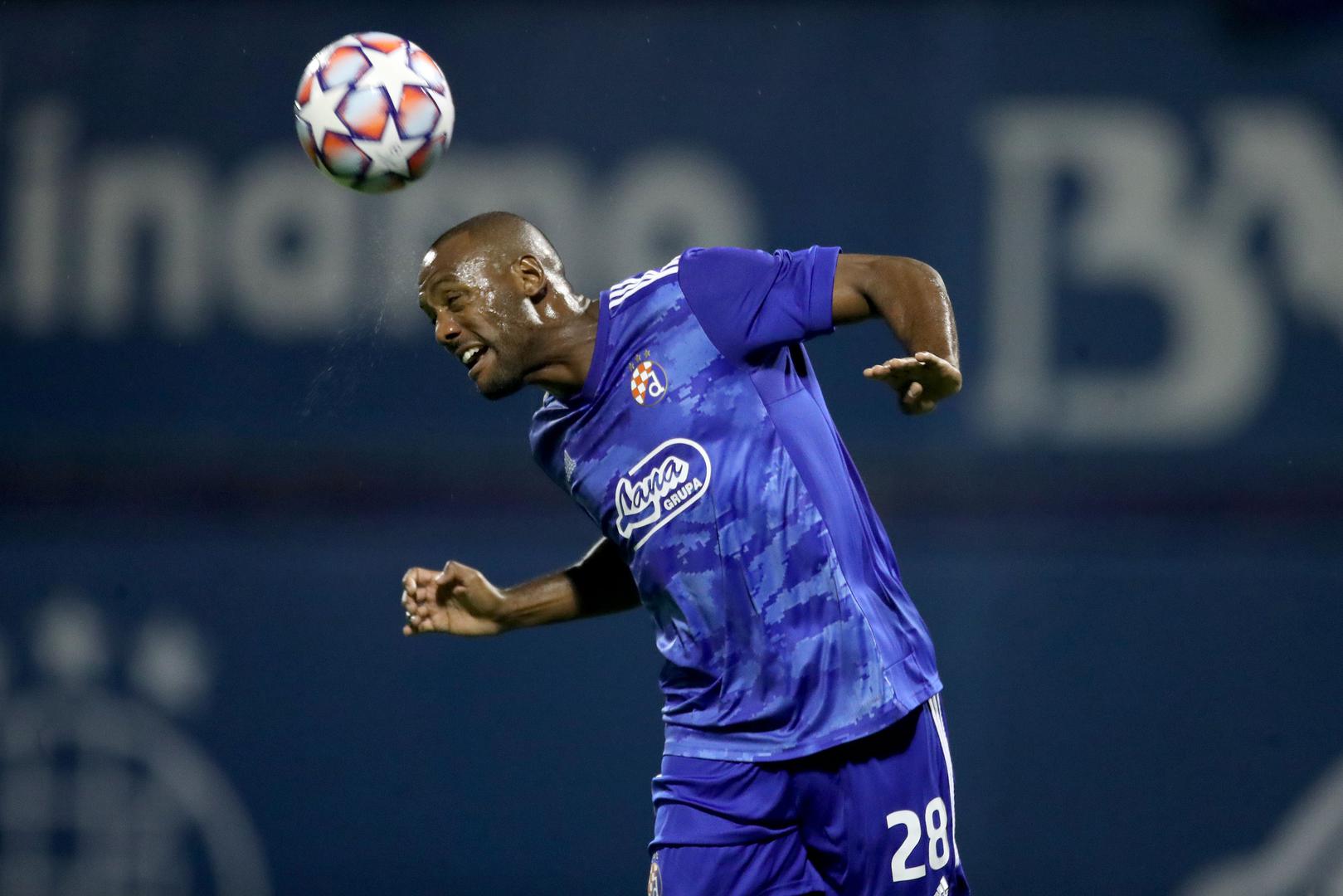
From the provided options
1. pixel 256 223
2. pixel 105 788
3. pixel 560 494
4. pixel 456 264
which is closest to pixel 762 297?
pixel 456 264

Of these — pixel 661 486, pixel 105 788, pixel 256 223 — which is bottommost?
pixel 105 788

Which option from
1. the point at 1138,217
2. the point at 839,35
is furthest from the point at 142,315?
the point at 1138,217

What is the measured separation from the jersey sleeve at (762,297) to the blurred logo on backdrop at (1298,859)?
3121 mm

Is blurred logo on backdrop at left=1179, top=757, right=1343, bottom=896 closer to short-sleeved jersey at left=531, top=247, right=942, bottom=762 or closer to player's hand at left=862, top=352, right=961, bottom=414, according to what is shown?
short-sleeved jersey at left=531, top=247, right=942, bottom=762

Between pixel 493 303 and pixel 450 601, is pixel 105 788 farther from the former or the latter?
pixel 493 303

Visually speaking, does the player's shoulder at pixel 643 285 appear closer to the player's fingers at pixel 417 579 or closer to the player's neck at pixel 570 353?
the player's neck at pixel 570 353

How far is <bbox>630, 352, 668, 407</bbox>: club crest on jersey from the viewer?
3.13 m

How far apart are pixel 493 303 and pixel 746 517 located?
2.22ft

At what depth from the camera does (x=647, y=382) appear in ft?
10.3

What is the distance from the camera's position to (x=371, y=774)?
17.9 feet

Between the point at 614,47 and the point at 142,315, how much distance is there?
1.88m

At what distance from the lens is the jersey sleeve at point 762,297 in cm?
308

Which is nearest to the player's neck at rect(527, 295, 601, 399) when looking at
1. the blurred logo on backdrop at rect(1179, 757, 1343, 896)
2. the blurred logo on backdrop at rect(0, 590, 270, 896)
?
the blurred logo on backdrop at rect(0, 590, 270, 896)

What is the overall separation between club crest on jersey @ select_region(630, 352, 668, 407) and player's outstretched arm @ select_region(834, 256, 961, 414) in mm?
362
